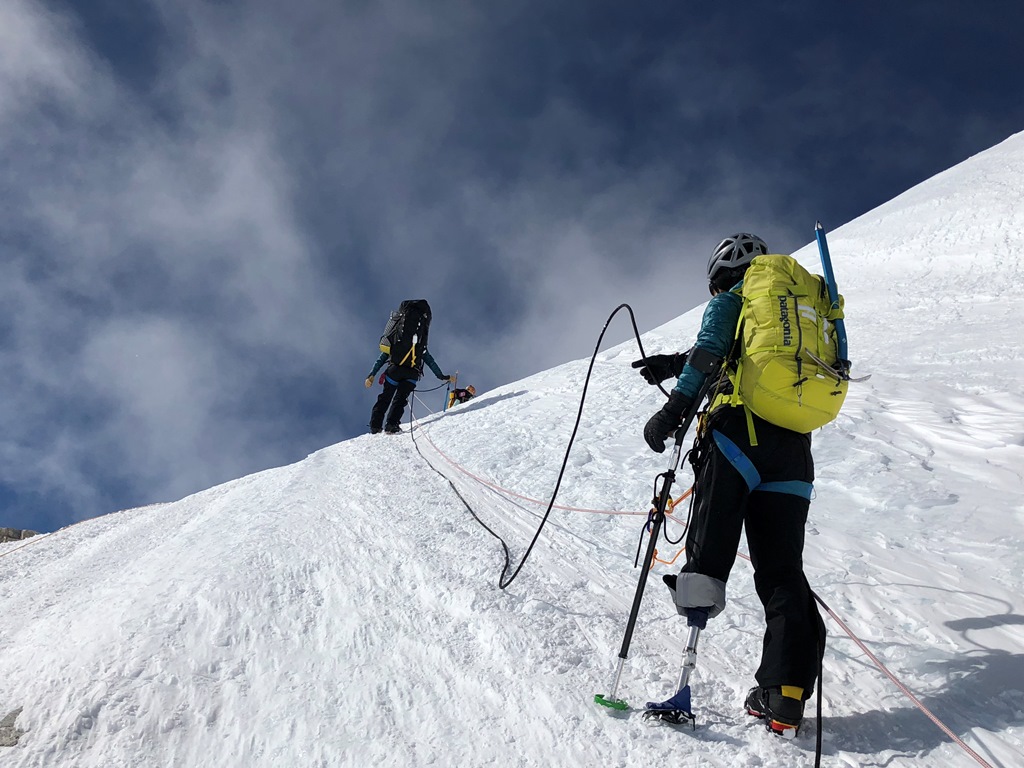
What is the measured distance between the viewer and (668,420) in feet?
10.5

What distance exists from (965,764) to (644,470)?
446cm

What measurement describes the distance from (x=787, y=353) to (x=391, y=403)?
34.2 ft

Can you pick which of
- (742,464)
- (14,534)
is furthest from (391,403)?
(742,464)

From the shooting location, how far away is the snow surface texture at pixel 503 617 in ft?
8.89

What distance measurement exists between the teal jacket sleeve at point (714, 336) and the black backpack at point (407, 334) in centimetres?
1050

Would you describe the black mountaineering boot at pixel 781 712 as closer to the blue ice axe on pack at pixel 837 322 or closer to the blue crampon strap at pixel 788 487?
the blue crampon strap at pixel 788 487

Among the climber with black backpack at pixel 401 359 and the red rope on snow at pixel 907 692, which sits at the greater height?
the climber with black backpack at pixel 401 359

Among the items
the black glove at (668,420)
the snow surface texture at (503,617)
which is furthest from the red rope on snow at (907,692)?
the black glove at (668,420)

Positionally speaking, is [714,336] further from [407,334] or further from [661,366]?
[407,334]

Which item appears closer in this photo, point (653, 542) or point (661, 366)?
point (653, 542)

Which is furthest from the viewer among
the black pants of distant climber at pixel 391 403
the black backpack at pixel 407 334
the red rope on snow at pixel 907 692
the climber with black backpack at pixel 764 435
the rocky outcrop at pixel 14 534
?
the black backpack at pixel 407 334

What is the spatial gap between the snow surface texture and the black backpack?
5.57 m

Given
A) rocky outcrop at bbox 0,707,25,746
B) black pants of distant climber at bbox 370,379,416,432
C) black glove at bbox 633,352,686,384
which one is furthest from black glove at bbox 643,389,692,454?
black pants of distant climber at bbox 370,379,416,432

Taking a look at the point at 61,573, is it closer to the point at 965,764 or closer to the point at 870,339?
the point at 965,764
